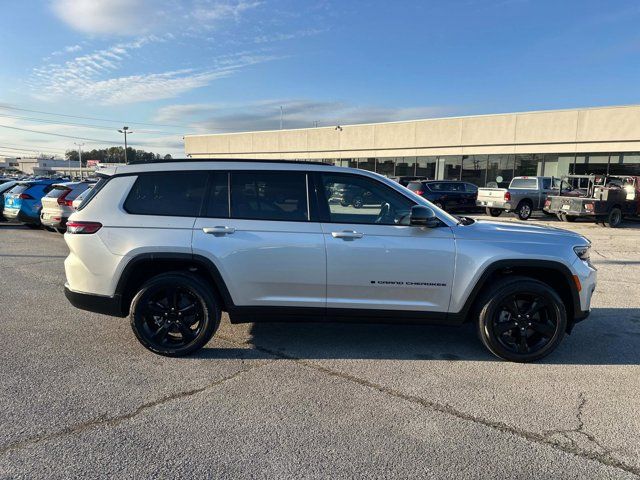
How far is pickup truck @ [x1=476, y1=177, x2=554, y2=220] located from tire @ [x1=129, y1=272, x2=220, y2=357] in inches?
672

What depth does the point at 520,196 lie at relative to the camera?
18906mm

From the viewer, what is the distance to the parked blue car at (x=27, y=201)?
13.6m

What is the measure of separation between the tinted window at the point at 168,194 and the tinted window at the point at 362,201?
4.05ft

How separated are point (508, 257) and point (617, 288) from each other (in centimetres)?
437

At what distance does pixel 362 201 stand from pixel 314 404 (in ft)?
6.29

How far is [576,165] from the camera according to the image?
2839cm

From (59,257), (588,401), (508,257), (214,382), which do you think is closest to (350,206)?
(508,257)

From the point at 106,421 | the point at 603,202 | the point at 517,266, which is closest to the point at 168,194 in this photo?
the point at 106,421

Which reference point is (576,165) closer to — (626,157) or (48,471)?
(626,157)

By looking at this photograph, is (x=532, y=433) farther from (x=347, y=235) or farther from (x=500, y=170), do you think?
(x=500, y=170)

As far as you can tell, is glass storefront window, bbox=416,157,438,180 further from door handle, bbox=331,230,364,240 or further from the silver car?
door handle, bbox=331,230,364,240

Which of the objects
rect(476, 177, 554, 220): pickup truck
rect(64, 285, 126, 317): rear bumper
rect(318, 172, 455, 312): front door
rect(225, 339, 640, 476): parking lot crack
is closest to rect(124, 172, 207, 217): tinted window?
rect(64, 285, 126, 317): rear bumper

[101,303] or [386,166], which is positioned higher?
[386,166]

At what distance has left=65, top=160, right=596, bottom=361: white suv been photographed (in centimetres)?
411
